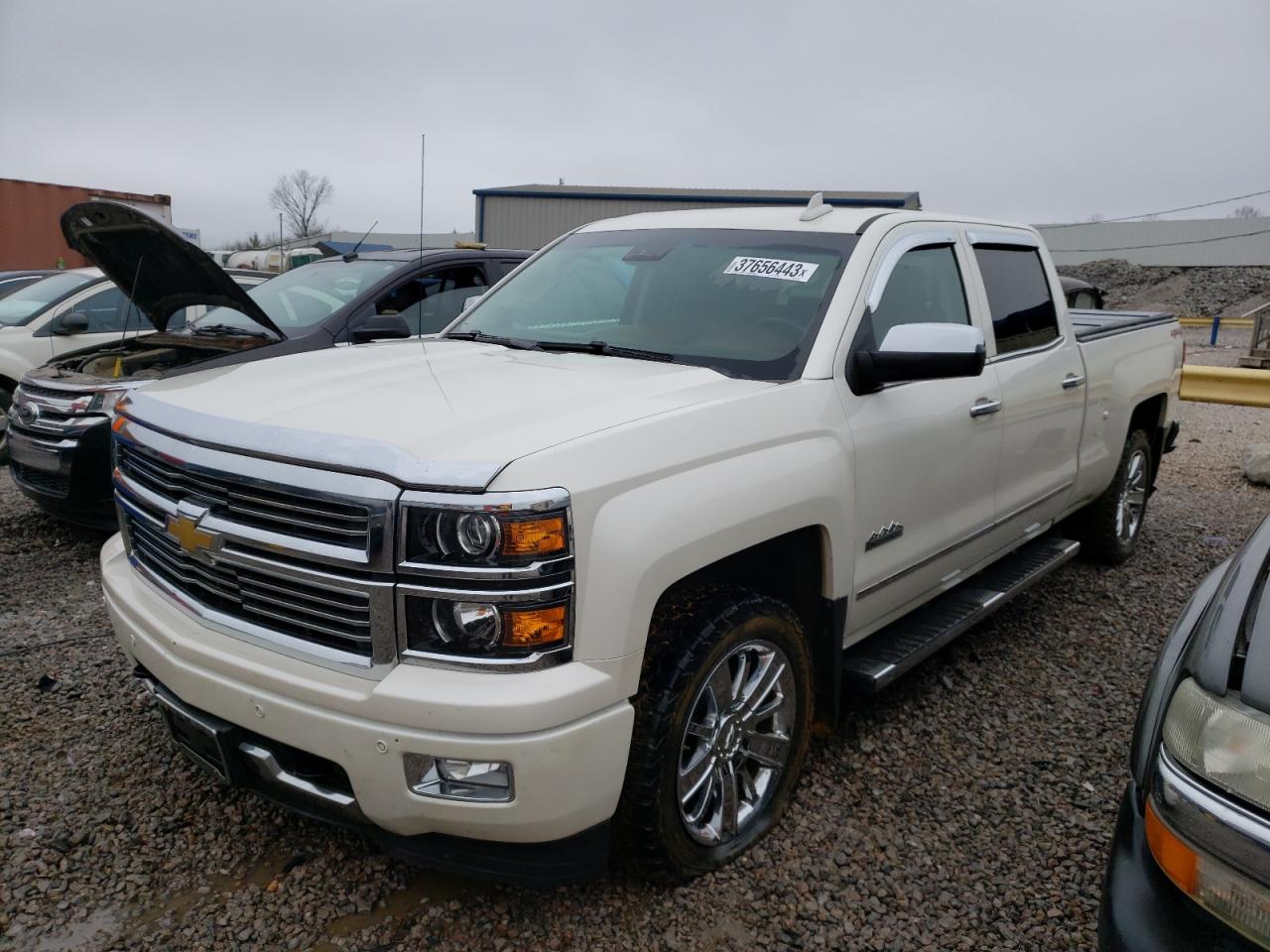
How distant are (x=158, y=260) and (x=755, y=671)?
3.84 meters

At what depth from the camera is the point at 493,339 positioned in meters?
3.67

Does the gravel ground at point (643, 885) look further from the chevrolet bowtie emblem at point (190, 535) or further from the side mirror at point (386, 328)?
the side mirror at point (386, 328)

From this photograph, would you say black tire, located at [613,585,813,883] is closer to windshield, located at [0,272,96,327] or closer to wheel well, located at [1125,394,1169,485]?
wheel well, located at [1125,394,1169,485]

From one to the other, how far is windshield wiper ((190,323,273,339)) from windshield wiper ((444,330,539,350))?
249 centimetres

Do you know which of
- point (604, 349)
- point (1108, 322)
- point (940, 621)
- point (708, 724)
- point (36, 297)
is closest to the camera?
point (708, 724)

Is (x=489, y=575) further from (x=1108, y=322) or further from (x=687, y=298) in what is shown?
(x=1108, y=322)

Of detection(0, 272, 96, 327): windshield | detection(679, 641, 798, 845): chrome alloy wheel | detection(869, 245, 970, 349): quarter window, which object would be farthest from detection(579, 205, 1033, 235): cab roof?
detection(0, 272, 96, 327): windshield

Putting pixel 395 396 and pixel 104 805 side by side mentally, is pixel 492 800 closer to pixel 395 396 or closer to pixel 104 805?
pixel 395 396

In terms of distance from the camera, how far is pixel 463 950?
2402 mm

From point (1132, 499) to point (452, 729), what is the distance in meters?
5.00

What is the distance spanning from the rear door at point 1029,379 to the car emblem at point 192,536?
2909 mm

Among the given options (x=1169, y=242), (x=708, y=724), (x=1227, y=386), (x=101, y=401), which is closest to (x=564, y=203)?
(x=1227, y=386)

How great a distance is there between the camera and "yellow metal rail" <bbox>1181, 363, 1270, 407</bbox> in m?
8.01

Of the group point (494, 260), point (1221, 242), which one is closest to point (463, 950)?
point (494, 260)
